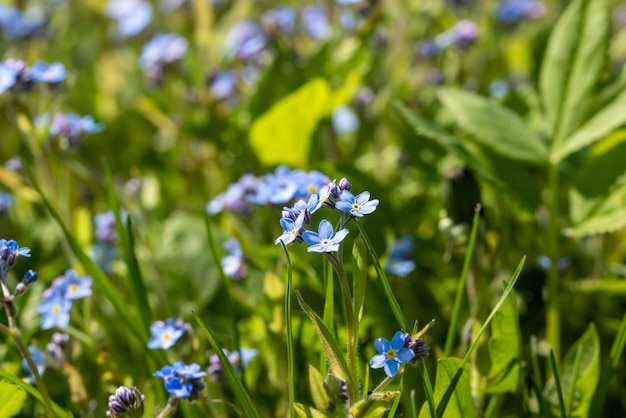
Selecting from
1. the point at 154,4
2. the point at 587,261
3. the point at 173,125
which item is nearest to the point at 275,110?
the point at 173,125

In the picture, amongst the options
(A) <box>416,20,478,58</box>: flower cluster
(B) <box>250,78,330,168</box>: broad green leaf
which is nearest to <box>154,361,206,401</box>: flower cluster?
(B) <box>250,78,330,168</box>: broad green leaf

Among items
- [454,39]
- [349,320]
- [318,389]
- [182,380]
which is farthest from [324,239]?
[454,39]

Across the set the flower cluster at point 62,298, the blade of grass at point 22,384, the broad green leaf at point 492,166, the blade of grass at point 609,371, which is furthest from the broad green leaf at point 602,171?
the blade of grass at point 22,384

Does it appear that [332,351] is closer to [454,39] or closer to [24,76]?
[24,76]

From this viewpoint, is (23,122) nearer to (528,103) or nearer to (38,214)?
(38,214)

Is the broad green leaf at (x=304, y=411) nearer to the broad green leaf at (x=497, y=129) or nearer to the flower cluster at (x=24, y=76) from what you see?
the broad green leaf at (x=497, y=129)
